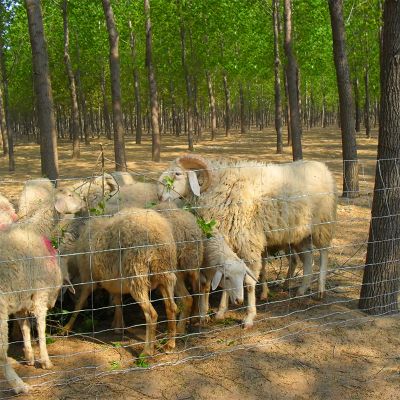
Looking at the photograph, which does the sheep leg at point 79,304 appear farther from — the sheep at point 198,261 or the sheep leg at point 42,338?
the sheep at point 198,261

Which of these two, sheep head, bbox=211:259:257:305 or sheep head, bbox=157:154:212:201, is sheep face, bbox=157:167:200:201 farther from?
sheep head, bbox=211:259:257:305

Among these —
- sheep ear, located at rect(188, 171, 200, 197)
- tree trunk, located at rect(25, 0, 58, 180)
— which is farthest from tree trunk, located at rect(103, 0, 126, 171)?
sheep ear, located at rect(188, 171, 200, 197)

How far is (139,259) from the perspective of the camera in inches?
179

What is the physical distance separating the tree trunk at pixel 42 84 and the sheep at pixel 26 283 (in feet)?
14.4

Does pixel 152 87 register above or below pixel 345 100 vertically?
above

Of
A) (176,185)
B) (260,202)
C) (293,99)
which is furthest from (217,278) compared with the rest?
(293,99)

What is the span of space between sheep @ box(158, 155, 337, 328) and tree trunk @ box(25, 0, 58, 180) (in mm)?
3478

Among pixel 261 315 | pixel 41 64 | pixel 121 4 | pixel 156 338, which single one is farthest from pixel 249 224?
pixel 121 4

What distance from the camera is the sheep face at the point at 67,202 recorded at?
5.69 meters

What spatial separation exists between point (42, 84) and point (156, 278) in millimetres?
5256

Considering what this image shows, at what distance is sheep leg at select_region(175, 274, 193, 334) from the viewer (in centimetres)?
509

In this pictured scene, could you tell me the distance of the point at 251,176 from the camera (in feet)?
19.3

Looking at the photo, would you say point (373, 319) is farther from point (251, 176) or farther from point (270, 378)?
point (251, 176)

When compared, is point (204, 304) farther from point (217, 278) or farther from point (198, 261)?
point (198, 261)
